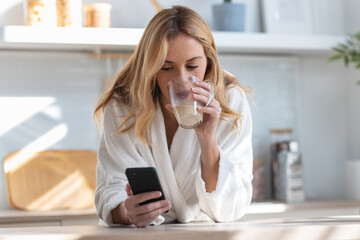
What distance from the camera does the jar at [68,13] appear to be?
256cm

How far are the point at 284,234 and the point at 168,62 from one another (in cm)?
58

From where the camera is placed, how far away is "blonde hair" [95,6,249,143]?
1.46m

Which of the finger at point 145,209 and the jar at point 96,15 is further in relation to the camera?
the jar at point 96,15

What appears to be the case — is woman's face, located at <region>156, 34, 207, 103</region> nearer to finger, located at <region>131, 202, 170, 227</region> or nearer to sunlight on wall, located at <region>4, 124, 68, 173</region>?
finger, located at <region>131, 202, 170, 227</region>

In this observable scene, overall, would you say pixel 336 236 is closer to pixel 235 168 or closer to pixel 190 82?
pixel 235 168

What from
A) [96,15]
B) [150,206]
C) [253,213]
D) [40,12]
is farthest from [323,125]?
[150,206]

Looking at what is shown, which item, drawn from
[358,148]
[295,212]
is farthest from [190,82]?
[358,148]

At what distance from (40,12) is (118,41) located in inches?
15.6

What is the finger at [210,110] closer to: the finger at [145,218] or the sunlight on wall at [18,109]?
the finger at [145,218]

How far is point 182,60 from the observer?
141cm

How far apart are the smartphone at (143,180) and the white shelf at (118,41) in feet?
4.77

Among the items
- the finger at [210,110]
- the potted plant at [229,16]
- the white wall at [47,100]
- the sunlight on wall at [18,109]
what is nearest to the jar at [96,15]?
the white wall at [47,100]

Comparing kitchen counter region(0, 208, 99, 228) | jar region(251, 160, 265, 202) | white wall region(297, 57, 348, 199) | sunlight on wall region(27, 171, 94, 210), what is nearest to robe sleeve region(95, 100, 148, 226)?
kitchen counter region(0, 208, 99, 228)

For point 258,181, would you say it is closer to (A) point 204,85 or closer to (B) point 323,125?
(B) point 323,125
